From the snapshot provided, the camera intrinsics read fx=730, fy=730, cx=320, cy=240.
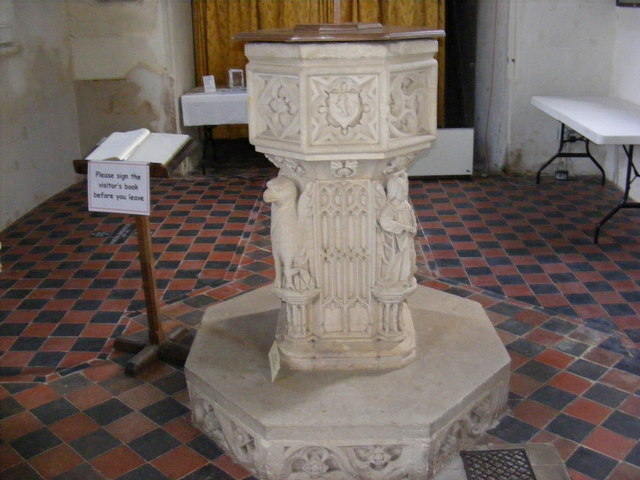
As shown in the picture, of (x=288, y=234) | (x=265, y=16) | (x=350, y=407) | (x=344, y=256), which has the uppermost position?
(x=265, y=16)

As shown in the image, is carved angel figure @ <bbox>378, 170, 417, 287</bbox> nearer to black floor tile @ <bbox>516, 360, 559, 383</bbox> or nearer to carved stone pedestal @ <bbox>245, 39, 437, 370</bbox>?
carved stone pedestal @ <bbox>245, 39, 437, 370</bbox>

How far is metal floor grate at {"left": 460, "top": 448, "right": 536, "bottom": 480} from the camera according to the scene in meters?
2.60

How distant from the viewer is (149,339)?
3508 mm

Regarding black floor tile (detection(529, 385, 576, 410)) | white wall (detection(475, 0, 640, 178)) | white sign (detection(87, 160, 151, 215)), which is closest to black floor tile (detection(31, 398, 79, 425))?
white sign (detection(87, 160, 151, 215))

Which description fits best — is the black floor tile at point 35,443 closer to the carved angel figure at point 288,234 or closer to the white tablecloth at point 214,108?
the carved angel figure at point 288,234

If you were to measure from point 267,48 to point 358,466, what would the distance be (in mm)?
1500

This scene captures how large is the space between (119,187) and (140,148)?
245 millimetres

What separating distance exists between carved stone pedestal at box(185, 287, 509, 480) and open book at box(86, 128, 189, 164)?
815 millimetres

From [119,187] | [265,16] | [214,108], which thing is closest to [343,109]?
[119,187]

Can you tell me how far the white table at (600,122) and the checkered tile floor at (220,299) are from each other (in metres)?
0.29

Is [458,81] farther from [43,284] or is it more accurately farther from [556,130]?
[43,284]

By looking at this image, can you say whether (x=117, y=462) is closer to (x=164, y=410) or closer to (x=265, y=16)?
(x=164, y=410)

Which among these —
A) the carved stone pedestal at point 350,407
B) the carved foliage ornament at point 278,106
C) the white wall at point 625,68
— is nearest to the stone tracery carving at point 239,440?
the carved stone pedestal at point 350,407

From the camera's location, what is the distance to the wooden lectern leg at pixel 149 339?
3.33 metres
